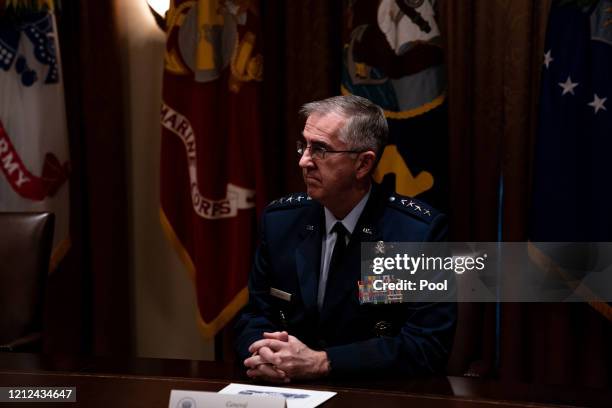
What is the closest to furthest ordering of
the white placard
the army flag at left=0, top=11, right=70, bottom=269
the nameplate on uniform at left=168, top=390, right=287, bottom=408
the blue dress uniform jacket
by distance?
the nameplate on uniform at left=168, top=390, right=287, bottom=408, the white placard, the blue dress uniform jacket, the army flag at left=0, top=11, right=70, bottom=269

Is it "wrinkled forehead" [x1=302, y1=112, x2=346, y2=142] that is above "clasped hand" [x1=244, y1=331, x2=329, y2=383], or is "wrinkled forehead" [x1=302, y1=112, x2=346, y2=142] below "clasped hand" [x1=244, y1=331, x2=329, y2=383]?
above

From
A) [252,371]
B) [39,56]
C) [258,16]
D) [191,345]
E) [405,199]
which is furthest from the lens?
[191,345]

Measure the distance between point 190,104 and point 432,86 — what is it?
1.10 metres

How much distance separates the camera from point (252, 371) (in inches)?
60.9

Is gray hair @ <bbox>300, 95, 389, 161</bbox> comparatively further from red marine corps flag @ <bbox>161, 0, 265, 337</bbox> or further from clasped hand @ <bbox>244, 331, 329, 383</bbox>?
red marine corps flag @ <bbox>161, 0, 265, 337</bbox>

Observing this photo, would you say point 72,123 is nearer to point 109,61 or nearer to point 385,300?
point 109,61

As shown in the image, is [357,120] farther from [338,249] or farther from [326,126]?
[338,249]

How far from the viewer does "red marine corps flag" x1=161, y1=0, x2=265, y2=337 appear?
10.2 feet

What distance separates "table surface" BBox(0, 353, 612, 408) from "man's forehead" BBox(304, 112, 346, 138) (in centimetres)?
62

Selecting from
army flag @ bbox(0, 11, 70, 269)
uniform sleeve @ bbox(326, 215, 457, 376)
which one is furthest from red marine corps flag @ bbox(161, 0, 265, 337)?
uniform sleeve @ bbox(326, 215, 457, 376)

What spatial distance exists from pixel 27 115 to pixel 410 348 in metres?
2.34

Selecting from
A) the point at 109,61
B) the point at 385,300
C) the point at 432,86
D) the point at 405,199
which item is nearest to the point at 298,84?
the point at 432,86

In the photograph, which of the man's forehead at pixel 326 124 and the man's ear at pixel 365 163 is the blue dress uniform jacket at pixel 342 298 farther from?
A: the man's forehead at pixel 326 124

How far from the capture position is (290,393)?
4.67 ft
